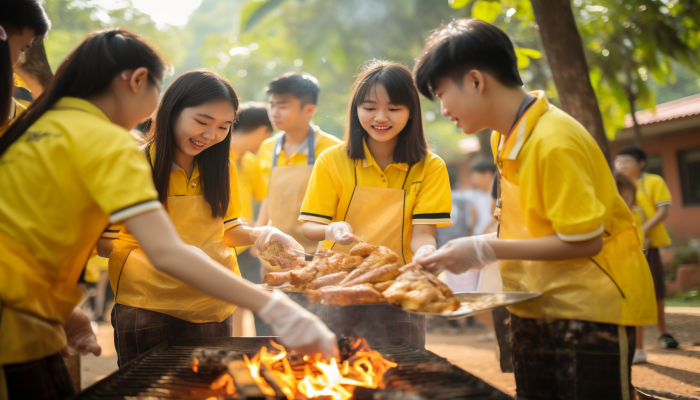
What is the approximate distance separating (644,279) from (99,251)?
3.13 m

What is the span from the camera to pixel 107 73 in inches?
81.5

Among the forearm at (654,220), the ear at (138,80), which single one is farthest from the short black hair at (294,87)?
the forearm at (654,220)

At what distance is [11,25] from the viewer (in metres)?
2.43

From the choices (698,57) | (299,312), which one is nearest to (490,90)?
(299,312)

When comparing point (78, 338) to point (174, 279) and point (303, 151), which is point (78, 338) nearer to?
point (174, 279)

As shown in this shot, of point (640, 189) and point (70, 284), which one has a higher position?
point (640, 189)

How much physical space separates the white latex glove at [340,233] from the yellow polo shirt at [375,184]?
0.67 feet

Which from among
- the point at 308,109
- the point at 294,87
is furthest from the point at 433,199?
the point at 294,87

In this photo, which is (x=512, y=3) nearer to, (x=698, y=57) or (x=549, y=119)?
(x=698, y=57)

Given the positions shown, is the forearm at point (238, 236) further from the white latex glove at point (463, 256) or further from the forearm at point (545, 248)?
the forearm at point (545, 248)

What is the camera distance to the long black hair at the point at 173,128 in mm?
2951

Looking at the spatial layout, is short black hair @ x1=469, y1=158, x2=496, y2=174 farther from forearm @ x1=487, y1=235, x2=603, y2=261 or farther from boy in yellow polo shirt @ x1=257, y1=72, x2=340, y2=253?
forearm @ x1=487, y1=235, x2=603, y2=261

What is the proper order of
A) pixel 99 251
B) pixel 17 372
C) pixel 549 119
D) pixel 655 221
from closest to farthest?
pixel 17 372 < pixel 549 119 < pixel 99 251 < pixel 655 221

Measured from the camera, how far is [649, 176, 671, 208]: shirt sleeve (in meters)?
7.25
